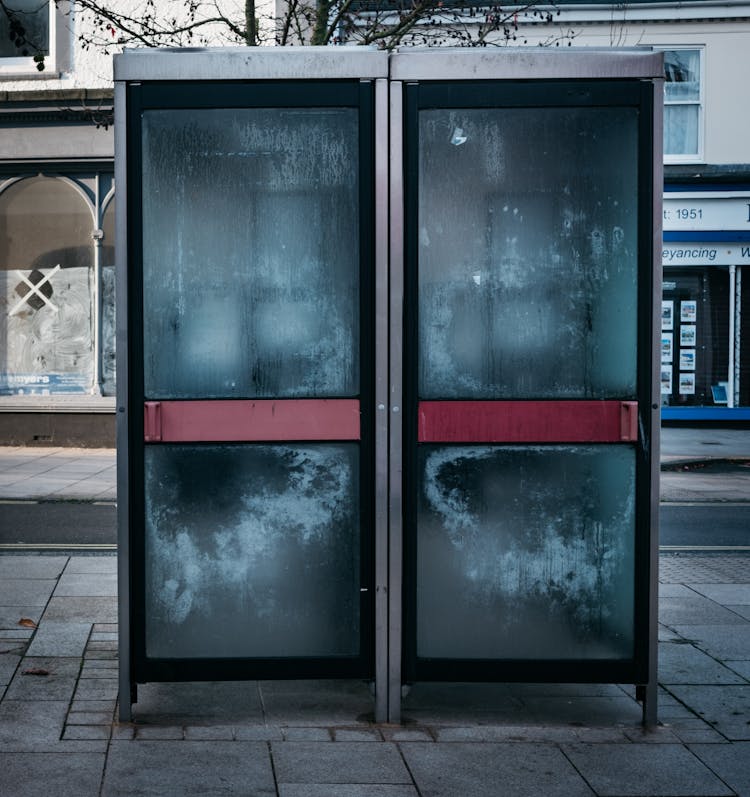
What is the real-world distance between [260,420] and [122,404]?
59 cm


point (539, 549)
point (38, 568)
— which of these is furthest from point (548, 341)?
point (38, 568)

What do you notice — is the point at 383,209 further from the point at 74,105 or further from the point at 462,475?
the point at 74,105

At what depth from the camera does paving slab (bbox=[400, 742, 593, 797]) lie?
432 cm

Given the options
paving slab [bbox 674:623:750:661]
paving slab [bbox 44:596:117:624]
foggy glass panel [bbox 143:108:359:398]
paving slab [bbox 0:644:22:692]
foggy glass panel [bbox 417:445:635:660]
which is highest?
foggy glass panel [bbox 143:108:359:398]

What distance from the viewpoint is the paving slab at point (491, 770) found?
170 inches

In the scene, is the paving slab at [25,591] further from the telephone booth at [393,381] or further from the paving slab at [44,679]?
the telephone booth at [393,381]

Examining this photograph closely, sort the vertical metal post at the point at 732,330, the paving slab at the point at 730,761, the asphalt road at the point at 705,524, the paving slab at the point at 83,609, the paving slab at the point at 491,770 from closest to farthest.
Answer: the paving slab at the point at 491,770 < the paving slab at the point at 730,761 < the paving slab at the point at 83,609 < the asphalt road at the point at 705,524 < the vertical metal post at the point at 732,330

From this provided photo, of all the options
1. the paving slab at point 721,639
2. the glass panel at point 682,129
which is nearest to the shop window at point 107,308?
the glass panel at point 682,129

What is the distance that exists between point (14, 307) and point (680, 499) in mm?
11120

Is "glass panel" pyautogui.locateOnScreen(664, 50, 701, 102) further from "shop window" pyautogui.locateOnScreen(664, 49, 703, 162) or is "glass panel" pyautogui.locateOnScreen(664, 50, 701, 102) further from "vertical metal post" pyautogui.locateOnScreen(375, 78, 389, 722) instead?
"vertical metal post" pyautogui.locateOnScreen(375, 78, 389, 722)

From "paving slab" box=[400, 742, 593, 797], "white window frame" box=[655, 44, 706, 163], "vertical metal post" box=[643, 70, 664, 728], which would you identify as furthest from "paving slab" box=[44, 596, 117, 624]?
"white window frame" box=[655, 44, 706, 163]

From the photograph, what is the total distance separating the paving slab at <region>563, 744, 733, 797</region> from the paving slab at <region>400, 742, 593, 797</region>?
0.25 ft

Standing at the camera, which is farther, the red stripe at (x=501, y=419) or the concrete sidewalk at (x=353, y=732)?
the red stripe at (x=501, y=419)

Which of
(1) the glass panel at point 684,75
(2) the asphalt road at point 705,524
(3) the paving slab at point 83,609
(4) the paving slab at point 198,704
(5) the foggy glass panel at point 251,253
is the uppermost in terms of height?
(1) the glass panel at point 684,75
